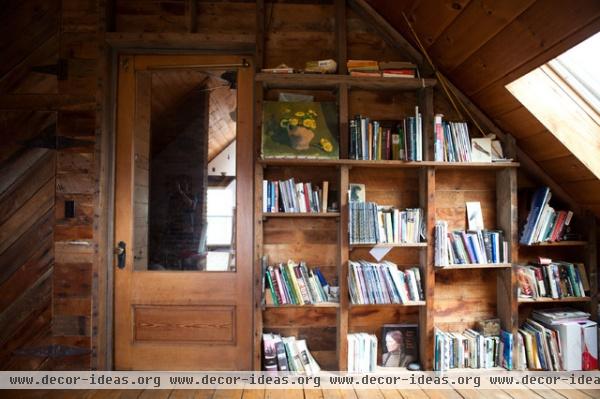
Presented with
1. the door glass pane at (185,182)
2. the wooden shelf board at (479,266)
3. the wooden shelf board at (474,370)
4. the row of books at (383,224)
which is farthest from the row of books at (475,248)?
the door glass pane at (185,182)

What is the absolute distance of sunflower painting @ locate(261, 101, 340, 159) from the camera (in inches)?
96.9

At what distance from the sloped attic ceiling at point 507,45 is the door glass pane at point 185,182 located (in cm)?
159

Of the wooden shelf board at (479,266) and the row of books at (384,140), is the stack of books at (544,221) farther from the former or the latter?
the row of books at (384,140)

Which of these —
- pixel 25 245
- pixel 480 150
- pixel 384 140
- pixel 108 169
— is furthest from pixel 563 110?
pixel 25 245

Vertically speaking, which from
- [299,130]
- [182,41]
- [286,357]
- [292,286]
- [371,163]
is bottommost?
[286,357]

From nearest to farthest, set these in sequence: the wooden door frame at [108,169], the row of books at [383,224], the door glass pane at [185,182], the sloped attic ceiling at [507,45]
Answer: the sloped attic ceiling at [507,45], the row of books at [383,224], the wooden door frame at [108,169], the door glass pane at [185,182]

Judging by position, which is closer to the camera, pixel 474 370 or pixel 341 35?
pixel 474 370

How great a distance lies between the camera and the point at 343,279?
2.47 meters

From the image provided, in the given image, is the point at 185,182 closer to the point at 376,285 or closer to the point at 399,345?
the point at 376,285

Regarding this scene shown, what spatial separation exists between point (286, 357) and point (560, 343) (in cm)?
200

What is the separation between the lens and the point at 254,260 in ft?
8.32

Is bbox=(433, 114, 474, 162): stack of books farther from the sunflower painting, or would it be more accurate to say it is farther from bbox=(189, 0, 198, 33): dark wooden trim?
bbox=(189, 0, 198, 33): dark wooden trim

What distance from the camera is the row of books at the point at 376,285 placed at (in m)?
2.44

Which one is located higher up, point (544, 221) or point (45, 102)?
point (45, 102)
